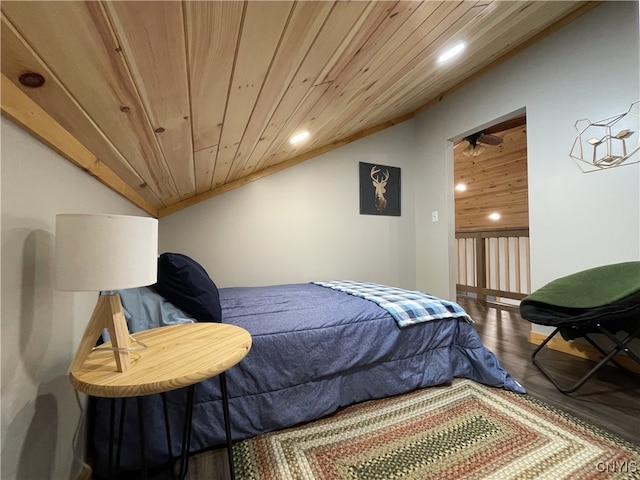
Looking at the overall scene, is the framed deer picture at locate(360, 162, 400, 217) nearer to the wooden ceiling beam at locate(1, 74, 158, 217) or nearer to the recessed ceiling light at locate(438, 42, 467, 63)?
the recessed ceiling light at locate(438, 42, 467, 63)

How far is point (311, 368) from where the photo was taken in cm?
139

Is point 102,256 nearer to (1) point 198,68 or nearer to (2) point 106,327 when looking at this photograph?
(2) point 106,327

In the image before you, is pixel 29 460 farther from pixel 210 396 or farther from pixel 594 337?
pixel 594 337

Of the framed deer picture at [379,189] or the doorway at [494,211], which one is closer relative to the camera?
the framed deer picture at [379,189]

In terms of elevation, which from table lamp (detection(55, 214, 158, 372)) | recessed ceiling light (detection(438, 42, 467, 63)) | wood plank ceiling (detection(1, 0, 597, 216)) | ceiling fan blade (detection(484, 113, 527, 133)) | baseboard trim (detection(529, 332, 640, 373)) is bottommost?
baseboard trim (detection(529, 332, 640, 373))

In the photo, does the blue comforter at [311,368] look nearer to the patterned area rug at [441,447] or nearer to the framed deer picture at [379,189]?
the patterned area rug at [441,447]

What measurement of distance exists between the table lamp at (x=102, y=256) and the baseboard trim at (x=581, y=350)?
2987 mm

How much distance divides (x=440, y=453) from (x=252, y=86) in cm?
169

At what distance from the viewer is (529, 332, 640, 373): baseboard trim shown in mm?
1912

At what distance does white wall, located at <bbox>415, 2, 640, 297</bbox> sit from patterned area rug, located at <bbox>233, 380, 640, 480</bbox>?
4.49 feet

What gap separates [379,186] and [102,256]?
3.27m

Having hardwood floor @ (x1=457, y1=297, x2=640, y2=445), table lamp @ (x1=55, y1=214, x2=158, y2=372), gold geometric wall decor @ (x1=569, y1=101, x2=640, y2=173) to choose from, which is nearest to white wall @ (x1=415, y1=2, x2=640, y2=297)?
gold geometric wall decor @ (x1=569, y1=101, x2=640, y2=173)

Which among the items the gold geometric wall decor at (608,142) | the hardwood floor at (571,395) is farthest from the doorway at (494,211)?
the hardwood floor at (571,395)

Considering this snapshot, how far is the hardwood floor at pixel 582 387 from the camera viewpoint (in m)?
1.38
